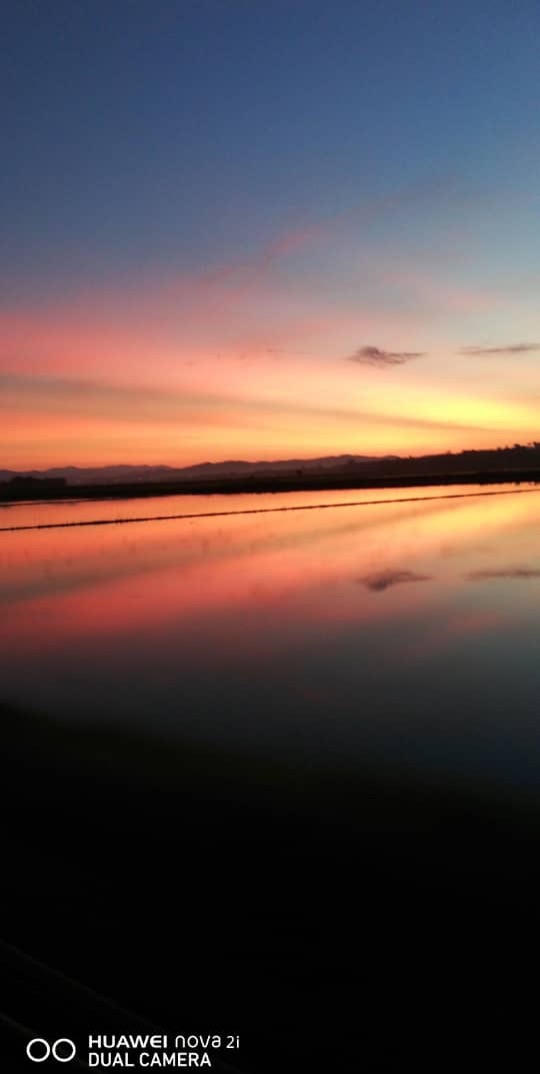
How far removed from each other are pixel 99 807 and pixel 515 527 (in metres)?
31.9

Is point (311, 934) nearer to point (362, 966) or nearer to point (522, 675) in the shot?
point (362, 966)

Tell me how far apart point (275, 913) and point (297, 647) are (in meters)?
8.26

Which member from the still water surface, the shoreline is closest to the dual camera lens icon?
the still water surface

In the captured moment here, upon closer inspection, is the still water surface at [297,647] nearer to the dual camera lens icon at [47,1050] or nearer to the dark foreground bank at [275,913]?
the dark foreground bank at [275,913]

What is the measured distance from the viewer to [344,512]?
49.4 metres

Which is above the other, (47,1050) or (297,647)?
(47,1050)

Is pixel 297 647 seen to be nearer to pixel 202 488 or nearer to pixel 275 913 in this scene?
pixel 275 913

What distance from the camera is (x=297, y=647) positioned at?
1320cm

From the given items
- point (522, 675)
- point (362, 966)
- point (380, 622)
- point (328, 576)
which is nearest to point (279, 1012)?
point (362, 966)

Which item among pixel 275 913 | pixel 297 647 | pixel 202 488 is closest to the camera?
pixel 275 913

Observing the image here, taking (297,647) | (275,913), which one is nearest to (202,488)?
(297,647)

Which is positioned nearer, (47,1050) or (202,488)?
(47,1050)

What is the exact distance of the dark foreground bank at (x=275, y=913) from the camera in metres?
3.88

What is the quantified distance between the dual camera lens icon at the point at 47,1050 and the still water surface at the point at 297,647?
4.64 m
